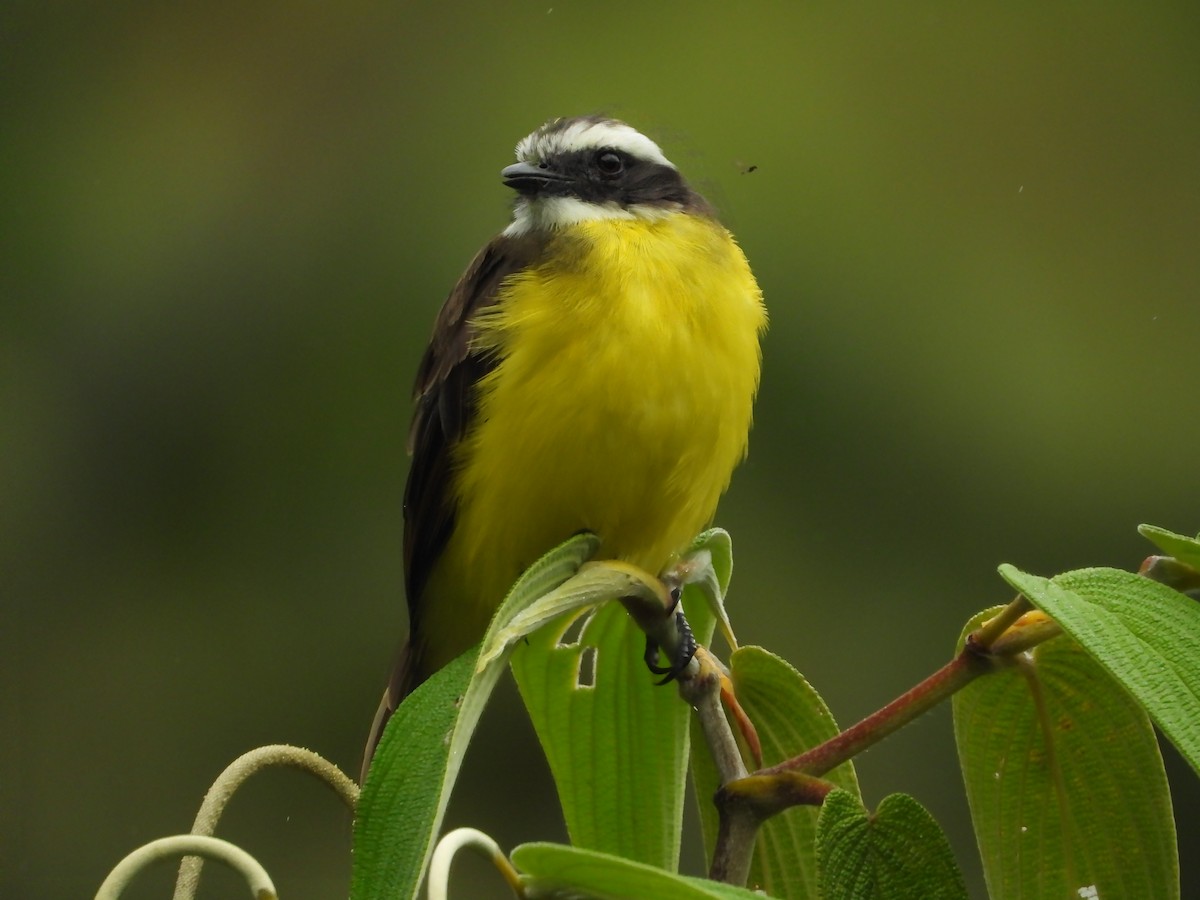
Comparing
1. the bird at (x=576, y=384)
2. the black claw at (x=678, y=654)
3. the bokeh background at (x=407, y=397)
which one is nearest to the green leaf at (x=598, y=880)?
the black claw at (x=678, y=654)

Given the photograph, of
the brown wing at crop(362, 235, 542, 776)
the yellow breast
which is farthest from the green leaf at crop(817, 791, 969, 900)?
the brown wing at crop(362, 235, 542, 776)

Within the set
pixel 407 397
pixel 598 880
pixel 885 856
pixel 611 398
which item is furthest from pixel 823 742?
pixel 407 397

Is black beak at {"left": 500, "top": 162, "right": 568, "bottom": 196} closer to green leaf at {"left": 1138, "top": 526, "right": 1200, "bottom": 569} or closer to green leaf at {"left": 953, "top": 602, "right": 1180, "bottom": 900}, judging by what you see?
green leaf at {"left": 953, "top": 602, "right": 1180, "bottom": 900}

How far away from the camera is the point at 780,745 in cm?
135

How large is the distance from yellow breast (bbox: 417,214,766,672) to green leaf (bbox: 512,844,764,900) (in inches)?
36.7

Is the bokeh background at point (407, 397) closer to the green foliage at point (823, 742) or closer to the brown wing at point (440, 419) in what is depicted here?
the brown wing at point (440, 419)

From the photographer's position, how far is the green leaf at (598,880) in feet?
2.85

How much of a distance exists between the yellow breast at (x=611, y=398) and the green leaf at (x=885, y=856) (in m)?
0.89

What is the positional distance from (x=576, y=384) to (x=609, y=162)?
1.41 feet

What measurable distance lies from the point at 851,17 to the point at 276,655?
338 centimetres

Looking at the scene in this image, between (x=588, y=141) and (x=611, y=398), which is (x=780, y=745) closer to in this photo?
(x=611, y=398)

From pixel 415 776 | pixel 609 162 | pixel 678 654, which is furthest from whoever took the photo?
pixel 609 162

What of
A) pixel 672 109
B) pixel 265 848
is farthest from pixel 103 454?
pixel 672 109

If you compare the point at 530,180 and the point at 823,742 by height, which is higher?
the point at 530,180
